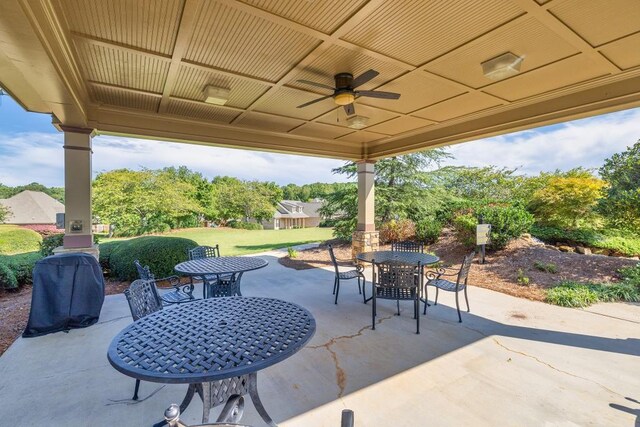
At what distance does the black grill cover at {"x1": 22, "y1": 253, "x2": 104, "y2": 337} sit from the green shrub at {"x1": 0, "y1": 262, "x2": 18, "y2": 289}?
98.6 inches

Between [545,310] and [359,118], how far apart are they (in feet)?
13.3

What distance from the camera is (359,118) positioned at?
15.6 ft

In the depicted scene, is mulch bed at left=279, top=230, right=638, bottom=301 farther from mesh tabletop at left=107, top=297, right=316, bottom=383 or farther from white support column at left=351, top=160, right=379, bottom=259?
mesh tabletop at left=107, top=297, right=316, bottom=383

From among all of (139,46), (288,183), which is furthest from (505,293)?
(288,183)

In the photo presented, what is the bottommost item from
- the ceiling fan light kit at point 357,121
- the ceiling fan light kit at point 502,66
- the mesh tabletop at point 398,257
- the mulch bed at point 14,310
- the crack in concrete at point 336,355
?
the mulch bed at point 14,310

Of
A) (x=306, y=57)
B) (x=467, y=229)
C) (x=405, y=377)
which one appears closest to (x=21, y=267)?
(x=306, y=57)

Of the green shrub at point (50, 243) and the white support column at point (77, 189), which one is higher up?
the white support column at point (77, 189)

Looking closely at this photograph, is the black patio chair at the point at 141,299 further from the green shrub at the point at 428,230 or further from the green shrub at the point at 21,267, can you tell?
the green shrub at the point at 428,230

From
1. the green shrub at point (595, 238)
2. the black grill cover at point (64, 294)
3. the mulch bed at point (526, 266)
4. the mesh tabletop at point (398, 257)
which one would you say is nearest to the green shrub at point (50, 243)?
the black grill cover at point (64, 294)

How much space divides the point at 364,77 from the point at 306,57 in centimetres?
65

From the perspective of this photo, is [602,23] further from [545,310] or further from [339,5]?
[545,310]

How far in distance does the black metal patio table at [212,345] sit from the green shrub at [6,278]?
5198mm

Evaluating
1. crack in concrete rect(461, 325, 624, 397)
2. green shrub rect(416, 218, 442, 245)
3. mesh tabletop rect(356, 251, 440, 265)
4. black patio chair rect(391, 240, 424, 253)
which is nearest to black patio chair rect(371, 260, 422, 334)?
mesh tabletop rect(356, 251, 440, 265)

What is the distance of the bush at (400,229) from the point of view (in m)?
9.56
